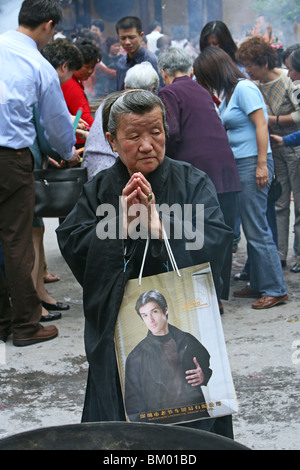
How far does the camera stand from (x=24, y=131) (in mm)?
4359

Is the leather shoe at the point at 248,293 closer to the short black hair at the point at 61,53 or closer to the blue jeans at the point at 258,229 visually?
the blue jeans at the point at 258,229

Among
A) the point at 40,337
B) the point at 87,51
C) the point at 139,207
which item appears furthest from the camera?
the point at 87,51

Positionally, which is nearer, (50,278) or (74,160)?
(74,160)

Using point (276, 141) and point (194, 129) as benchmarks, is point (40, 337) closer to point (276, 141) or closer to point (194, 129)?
point (194, 129)

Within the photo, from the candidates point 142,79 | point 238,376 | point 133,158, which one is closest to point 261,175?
point 142,79

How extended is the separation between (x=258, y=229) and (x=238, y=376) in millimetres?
1438

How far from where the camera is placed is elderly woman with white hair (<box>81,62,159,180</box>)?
446 cm

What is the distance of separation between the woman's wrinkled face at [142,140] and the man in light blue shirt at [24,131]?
2130 millimetres

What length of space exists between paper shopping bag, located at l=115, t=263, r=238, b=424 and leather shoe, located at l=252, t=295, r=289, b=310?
323cm

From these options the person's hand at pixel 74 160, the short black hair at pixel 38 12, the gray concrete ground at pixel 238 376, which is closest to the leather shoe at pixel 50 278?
the gray concrete ground at pixel 238 376

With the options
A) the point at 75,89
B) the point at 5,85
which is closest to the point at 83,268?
the point at 5,85

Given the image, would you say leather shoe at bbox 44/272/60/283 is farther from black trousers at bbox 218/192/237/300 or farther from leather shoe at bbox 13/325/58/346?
black trousers at bbox 218/192/237/300

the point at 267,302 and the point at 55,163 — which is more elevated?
the point at 55,163

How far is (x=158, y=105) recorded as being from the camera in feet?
7.61
